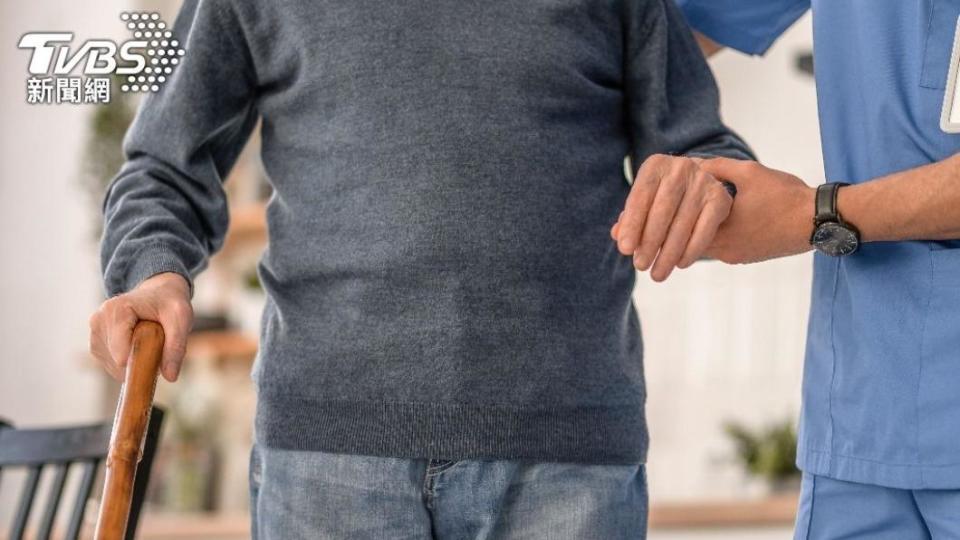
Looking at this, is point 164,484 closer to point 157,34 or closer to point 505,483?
point 157,34

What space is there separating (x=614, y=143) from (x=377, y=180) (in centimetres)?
23

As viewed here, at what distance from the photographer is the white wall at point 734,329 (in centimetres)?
397

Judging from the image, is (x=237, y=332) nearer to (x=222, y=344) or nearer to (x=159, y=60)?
(x=222, y=344)

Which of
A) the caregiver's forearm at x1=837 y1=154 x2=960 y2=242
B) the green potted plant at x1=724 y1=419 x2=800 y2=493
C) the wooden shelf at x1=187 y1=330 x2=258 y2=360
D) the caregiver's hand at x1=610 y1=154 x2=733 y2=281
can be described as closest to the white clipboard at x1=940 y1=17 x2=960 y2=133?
the caregiver's forearm at x1=837 y1=154 x2=960 y2=242

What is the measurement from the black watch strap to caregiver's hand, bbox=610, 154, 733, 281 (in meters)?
0.09

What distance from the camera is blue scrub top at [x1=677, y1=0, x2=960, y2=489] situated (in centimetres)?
103

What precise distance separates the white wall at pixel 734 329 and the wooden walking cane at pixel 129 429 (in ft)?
10.2

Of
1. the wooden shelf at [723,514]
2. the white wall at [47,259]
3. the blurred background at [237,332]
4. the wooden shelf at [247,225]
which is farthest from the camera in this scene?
the white wall at [47,259]

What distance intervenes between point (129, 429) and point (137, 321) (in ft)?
0.36

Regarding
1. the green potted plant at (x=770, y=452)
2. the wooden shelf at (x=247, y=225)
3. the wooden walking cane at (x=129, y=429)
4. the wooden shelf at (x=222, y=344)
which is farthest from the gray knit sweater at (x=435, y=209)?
the wooden shelf at (x=222, y=344)

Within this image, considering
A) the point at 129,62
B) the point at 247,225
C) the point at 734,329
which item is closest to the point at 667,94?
the point at 129,62

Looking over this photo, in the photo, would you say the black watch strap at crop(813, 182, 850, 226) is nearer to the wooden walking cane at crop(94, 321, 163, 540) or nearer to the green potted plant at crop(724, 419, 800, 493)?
the wooden walking cane at crop(94, 321, 163, 540)

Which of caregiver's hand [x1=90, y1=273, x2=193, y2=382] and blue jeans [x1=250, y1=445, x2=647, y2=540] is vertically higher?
caregiver's hand [x1=90, y1=273, x2=193, y2=382]

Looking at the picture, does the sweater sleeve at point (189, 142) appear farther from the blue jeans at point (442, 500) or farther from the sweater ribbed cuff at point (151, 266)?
the blue jeans at point (442, 500)
